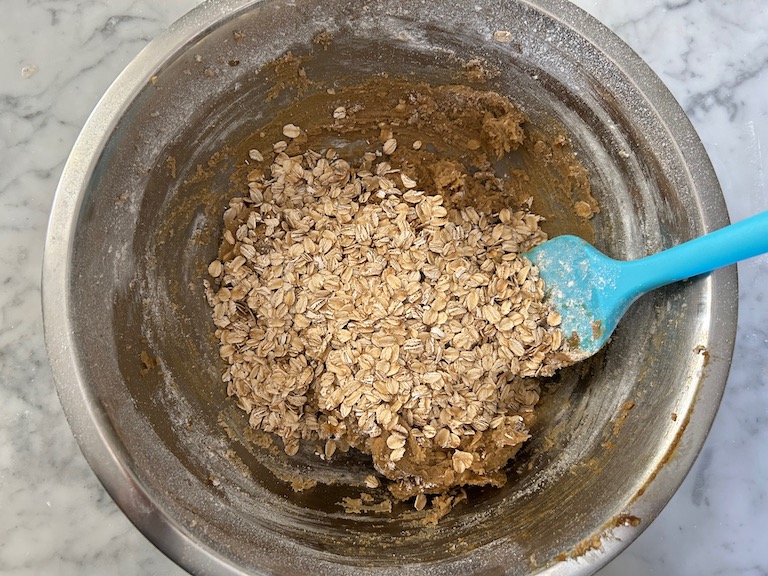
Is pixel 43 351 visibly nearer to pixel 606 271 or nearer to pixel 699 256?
pixel 606 271

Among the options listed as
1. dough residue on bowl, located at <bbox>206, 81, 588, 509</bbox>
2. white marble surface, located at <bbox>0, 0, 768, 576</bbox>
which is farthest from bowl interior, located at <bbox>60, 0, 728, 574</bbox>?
white marble surface, located at <bbox>0, 0, 768, 576</bbox>

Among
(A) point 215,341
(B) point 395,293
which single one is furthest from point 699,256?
(A) point 215,341

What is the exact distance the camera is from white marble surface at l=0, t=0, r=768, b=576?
4.77ft

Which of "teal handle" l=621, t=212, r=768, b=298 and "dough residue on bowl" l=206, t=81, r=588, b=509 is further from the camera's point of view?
"dough residue on bowl" l=206, t=81, r=588, b=509

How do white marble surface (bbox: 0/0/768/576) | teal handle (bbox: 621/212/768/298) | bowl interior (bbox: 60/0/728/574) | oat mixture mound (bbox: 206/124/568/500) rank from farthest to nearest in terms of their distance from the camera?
white marble surface (bbox: 0/0/768/576)
oat mixture mound (bbox: 206/124/568/500)
bowl interior (bbox: 60/0/728/574)
teal handle (bbox: 621/212/768/298)

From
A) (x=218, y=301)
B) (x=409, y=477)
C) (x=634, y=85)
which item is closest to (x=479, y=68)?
(x=634, y=85)

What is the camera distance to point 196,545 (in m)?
1.11

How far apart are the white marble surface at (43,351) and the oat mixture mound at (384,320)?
45cm

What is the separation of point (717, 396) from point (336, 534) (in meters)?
0.76

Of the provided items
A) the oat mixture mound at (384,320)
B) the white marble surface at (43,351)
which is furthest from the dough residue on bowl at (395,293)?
the white marble surface at (43,351)

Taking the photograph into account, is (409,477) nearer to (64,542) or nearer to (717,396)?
(717,396)

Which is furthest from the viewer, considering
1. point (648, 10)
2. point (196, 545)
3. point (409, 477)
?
point (648, 10)

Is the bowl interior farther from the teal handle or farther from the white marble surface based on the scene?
the white marble surface

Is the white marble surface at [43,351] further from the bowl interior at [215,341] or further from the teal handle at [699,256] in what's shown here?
the teal handle at [699,256]
